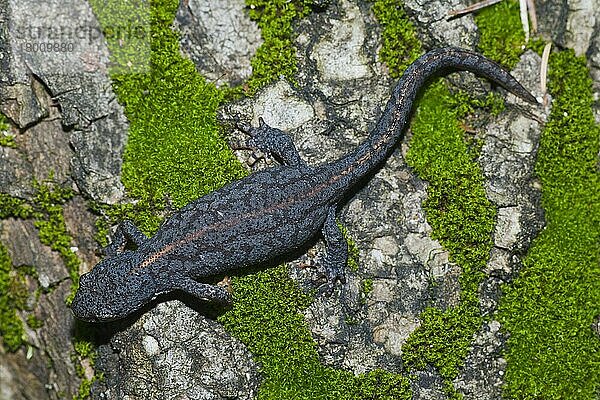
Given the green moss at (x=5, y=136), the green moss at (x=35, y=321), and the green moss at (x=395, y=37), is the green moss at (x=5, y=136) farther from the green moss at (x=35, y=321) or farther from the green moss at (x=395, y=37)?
the green moss at (x=395, y=37)

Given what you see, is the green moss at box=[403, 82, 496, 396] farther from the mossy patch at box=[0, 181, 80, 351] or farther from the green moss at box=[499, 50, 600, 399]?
the mossy patch at box=[0, 181, 80, 351]

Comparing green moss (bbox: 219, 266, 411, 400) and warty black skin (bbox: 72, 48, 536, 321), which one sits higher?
warty black skin (bbox: 72, 48, 536, 321)

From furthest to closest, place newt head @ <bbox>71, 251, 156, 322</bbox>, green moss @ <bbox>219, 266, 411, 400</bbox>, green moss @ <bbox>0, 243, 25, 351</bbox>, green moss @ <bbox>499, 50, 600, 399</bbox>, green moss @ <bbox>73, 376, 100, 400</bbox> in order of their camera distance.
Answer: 1. green moss @ <bbox>0, 243, 25, 351</bbox>
2. green moss @ <bbox>73, 376, 100, 400</bbox>
3. green moss @ <bbox>499, 50, 600, 399</bbox>
4. green moss @ <bbox>219, 266, 411, 400</bbox>
5. newt head @ <bbox>71, 251, 156, 322</bbox>

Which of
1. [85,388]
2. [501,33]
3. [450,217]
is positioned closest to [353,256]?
[450,217]

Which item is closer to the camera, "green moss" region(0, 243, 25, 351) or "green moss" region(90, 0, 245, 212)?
"green moss" region(90, 0, 245, 212)

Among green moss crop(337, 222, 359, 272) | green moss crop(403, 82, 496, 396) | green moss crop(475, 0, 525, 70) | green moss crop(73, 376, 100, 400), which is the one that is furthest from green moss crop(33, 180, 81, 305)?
green moss crop(475, 0, 525, 70)

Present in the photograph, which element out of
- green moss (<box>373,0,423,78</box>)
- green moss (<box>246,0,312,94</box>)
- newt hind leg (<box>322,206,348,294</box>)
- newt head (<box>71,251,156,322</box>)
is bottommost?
newt head (<box>71,251,156,322</box>)

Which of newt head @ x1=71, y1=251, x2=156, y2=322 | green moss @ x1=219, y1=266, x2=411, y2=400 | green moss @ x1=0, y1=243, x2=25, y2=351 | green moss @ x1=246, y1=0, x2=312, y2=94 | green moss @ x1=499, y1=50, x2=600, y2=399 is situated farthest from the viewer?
green moss @ x1=0, y1=243, x2=25, y2=351
